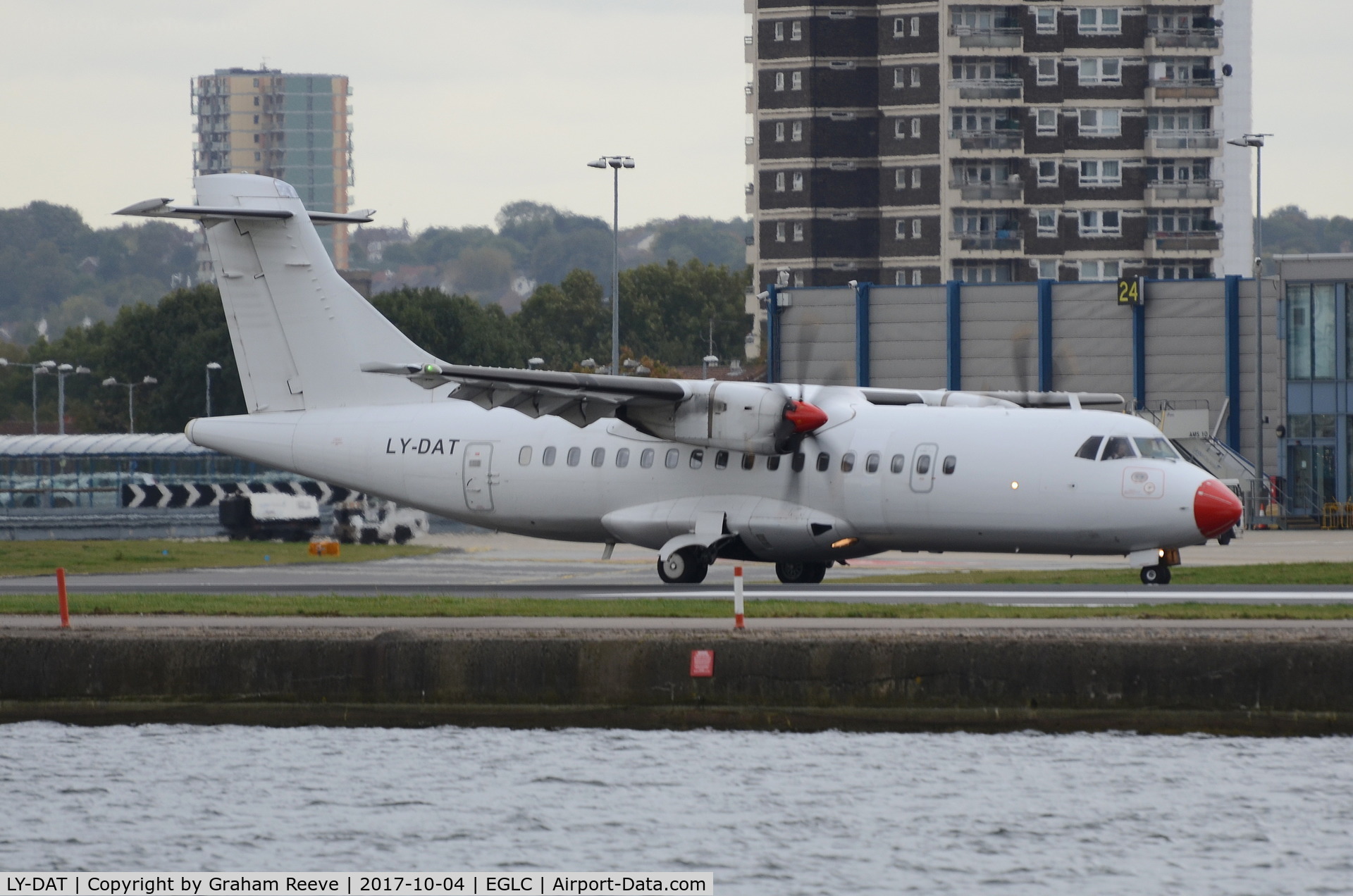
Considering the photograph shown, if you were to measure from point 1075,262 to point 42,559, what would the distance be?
84.2 metres

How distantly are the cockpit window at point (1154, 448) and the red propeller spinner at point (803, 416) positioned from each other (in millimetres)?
4913

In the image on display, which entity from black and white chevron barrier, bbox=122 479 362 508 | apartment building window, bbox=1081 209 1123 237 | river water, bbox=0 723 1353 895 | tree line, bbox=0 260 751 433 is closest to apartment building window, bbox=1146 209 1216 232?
apartment building window, bbox=1081 209 1123 237

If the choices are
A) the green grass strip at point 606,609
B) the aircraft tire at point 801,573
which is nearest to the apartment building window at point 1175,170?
the aircraft tire at point 801,573

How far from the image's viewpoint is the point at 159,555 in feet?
138

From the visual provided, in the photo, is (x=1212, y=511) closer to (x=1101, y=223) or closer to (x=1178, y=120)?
(x=1101, y=223)

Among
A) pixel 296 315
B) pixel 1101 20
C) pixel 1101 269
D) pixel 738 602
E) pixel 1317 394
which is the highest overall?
pixel 1101 20

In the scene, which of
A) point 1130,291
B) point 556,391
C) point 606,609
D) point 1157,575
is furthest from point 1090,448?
point 1130,291

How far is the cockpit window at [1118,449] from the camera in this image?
2742 cm

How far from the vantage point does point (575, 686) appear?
18.9m

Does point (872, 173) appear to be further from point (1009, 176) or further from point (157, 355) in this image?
point (157, 355)

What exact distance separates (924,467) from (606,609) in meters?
7.19

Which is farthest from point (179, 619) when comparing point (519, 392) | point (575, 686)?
point (519, 392)

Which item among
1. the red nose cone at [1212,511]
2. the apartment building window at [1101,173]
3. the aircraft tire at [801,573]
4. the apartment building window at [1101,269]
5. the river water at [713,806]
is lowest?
the river water at [713,806]

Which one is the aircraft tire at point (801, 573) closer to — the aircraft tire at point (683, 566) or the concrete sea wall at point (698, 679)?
the aircraft tire at point (683, 566)
